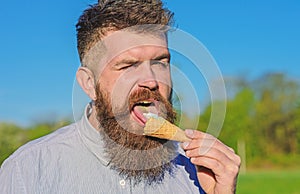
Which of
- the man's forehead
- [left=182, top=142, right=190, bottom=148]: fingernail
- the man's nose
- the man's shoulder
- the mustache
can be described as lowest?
[left=182, top=142, right=190, bottom=148]: fingernail

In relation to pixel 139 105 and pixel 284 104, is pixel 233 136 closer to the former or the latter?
pixel 284 104

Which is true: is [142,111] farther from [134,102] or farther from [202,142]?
[202,142]

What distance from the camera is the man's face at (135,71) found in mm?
1918

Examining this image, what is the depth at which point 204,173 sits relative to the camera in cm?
197

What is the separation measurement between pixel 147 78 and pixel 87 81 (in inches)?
12.9

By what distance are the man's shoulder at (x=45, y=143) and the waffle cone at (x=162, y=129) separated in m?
0.31

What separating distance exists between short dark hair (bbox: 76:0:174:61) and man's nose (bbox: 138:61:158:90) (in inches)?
7.8

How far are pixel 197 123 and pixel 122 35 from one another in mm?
424

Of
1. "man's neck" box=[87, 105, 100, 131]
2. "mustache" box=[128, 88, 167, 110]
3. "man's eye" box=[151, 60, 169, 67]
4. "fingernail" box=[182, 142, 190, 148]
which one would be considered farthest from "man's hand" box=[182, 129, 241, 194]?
"man's neck" box=[87, 105, 100, 131]

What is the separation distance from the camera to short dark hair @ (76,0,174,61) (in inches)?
80.3

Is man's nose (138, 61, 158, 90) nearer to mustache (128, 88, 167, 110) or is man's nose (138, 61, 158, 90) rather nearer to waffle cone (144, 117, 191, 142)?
mustache (128, 88, 167, 110)

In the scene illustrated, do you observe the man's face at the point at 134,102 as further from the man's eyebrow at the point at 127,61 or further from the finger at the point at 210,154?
the finger at the point at 210,154

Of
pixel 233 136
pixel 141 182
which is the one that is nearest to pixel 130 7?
pixel 141 182

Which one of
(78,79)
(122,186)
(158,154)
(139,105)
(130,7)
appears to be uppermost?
(130,7)
